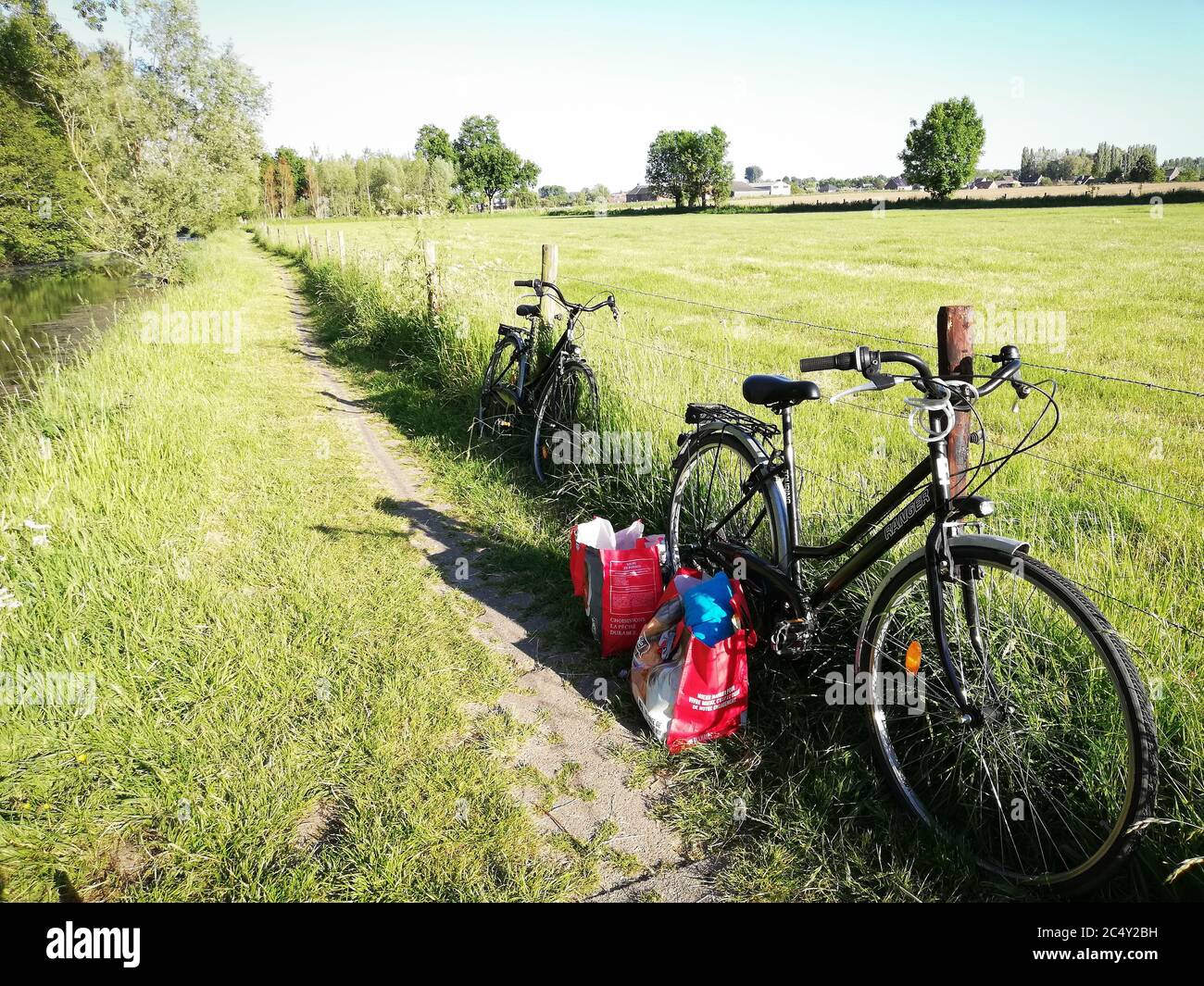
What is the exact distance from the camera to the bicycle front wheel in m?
2.23

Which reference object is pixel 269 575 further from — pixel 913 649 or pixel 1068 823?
pixel 1068 823

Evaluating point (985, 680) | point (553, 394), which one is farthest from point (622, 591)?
point (553, 394)

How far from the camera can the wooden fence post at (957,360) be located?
111 inches

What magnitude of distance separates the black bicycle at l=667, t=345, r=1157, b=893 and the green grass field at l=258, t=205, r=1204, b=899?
176mm

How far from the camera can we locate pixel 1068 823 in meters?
2.49

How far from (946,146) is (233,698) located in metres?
102

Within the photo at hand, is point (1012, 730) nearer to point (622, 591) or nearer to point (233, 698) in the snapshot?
point (622, 591)

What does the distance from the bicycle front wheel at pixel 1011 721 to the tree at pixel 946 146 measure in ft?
305

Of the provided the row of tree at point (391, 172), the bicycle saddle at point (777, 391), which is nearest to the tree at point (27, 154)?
the row of tree at point (391, 172)

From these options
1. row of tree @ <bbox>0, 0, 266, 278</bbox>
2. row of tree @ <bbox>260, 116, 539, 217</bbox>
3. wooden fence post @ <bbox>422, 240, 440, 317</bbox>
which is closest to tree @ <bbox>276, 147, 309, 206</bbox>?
row of tree @ <bbox>260, 116, 539, 217</bbox>

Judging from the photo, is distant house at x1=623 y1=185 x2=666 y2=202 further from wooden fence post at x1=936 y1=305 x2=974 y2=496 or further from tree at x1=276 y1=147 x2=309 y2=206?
wooden fence post at x1=936 y1=305 x2=974 y2=496

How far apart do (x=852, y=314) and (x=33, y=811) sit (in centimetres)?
1409

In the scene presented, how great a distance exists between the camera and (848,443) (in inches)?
253

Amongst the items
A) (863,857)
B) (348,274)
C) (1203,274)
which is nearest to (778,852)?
(863,857)
